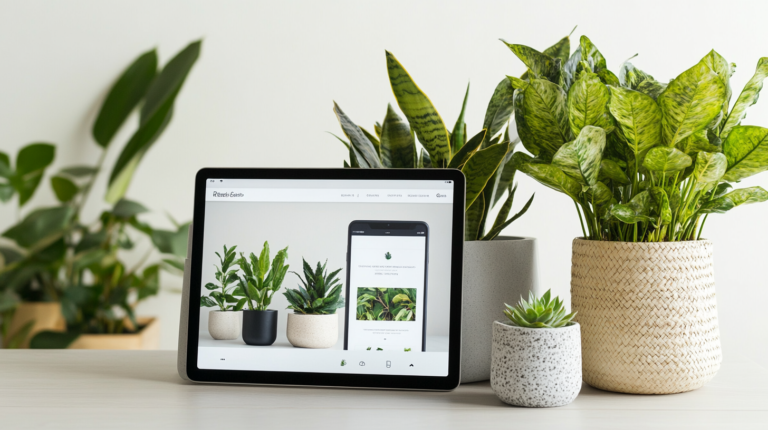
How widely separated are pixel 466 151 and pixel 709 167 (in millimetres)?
245

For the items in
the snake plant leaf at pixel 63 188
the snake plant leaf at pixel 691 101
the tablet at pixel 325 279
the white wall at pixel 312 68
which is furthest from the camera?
the snake plant leaf at pixel 63 188

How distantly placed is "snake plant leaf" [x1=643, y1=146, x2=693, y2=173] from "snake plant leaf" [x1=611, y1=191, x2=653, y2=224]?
0.10ft

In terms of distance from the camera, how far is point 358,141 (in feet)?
2.18

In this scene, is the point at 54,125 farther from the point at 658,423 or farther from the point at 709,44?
the point at 709,44

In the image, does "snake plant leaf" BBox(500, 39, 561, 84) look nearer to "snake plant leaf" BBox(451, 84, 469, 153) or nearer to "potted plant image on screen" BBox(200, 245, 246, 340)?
"snake plant leaf" BBox(451, 84, 469, 153)

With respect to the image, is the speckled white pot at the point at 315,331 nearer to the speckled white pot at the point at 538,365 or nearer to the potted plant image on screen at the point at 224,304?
the potted plant image on screen at the point at 224,304

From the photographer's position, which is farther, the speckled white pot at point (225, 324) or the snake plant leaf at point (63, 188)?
the snake plant leaf at point (63, 188)

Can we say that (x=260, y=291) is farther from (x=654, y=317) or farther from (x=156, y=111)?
(x=156, y=111)

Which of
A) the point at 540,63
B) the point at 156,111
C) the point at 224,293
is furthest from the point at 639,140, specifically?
the point at 156,111

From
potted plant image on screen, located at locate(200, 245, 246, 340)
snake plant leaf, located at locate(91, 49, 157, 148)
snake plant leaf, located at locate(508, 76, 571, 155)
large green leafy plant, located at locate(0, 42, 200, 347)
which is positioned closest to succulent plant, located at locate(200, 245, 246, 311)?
potted plant image on screen, located at locate(200, 245, 246, 340)

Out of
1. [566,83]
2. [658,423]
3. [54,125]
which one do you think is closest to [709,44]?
[566,83]

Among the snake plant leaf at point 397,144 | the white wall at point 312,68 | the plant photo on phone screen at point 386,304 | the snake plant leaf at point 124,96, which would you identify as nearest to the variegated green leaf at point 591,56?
the snake plant leaf at point 397,144

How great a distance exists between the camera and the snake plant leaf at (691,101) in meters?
0.49

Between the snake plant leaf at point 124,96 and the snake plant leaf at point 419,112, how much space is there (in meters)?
1.05
